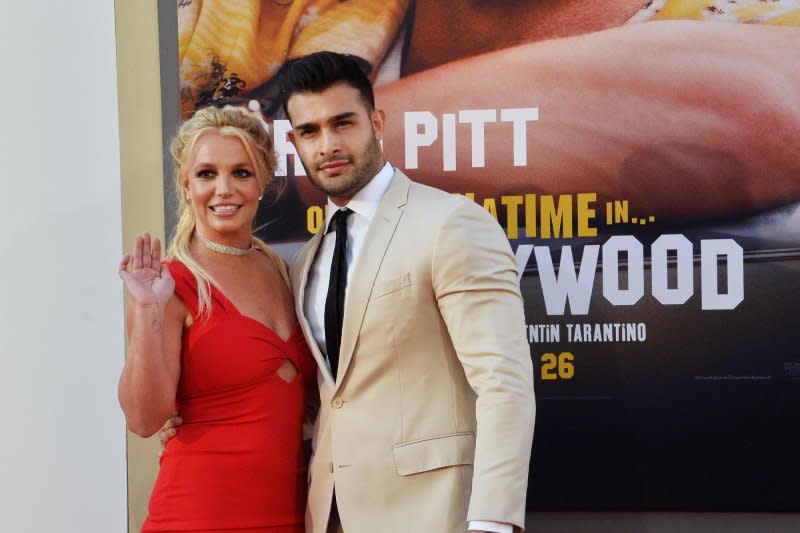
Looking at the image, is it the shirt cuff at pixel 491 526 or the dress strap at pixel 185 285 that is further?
the dress strap at pixel 185 285

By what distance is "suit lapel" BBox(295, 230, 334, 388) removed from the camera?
1.85 m

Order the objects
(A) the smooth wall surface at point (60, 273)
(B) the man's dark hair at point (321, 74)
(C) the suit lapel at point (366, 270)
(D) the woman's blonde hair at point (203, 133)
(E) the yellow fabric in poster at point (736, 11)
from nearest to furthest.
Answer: (C) the suit lapel at point (366, 270) < (B) the man's dark hair at point (321, 74) < (D) the woman's blonde hair at point (203, 133) < (E) the yellow fabric in poster at point (736, 11) < (A) the smooth wall surface at point (60, 273)

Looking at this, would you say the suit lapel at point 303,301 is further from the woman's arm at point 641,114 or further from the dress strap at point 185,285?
the woman's arm at point 641,114

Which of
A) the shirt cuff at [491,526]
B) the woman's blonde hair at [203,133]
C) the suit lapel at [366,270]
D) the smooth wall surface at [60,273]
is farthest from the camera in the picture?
the smooth wall surface at [60,273]

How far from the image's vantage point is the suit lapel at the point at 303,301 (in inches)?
72.7

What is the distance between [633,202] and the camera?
2.60 metres

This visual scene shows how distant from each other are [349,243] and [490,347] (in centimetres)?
40

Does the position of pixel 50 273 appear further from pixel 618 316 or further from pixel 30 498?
pixel 618 316

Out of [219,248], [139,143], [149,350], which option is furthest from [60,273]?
[149,350]

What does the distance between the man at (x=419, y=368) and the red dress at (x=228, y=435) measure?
111 millimetres

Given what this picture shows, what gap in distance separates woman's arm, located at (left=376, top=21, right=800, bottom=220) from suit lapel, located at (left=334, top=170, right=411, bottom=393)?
85cm

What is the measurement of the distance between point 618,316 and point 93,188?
160 cm

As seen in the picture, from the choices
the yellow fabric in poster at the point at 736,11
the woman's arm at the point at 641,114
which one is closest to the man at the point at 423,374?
the woman's arm at the point at 641,114

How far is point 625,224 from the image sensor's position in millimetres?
2600
